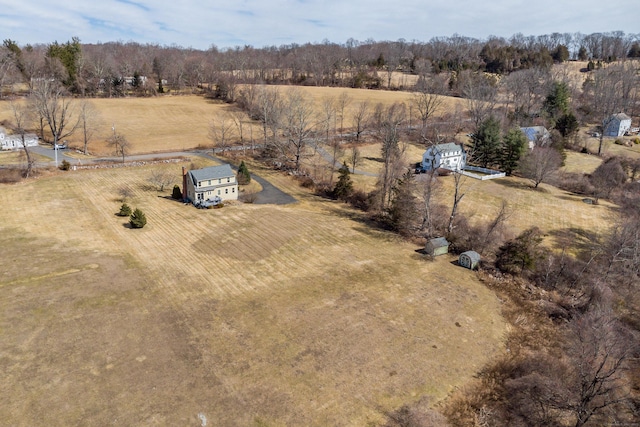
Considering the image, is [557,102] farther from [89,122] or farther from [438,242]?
[89,122]

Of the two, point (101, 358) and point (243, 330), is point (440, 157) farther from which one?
point (101, 358)

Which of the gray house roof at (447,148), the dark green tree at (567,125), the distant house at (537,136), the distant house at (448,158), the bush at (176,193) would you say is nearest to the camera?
the bush at (176,193)

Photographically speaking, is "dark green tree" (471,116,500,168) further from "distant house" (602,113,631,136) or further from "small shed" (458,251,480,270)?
"distant house" (602,113,631,136)

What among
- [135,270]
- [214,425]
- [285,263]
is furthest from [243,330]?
[135,270]

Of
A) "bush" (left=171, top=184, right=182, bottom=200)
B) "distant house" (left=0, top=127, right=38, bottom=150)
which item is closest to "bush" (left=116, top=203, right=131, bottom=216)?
"bush" (left=171, top=184, right=182, bottom=200)

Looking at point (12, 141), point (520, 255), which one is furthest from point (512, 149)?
point (12, 141)

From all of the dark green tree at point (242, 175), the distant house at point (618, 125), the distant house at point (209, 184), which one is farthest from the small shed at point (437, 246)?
the distant house at point (618, 125)

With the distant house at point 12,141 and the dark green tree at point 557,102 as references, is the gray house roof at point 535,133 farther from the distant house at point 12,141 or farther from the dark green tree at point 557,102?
the distant house at point 12,141
